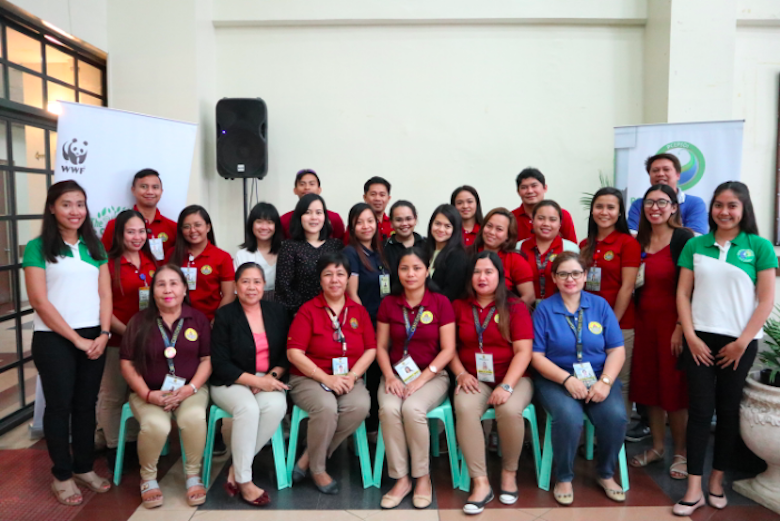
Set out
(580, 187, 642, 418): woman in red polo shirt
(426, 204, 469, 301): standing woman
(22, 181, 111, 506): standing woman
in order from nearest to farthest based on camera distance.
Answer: (22, 181, 111, 506): standing woman
(580, 187, 642, 418): woman in red polo shirt
(426, 204, 469, 301): standing woman

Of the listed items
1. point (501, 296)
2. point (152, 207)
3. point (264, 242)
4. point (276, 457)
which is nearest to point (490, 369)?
point (501, 296)

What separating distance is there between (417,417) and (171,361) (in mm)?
1186

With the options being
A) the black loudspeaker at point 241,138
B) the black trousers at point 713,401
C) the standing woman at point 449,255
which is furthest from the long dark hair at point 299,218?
the black trousers at point 713,401

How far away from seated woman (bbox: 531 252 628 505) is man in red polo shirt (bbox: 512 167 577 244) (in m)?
0.59

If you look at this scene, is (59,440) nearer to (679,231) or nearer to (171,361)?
(171,361)

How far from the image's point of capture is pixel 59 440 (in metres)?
2.34

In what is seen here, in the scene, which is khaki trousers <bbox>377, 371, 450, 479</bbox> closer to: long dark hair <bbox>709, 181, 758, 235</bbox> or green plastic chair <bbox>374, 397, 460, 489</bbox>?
green plastic chair <bbox>374, 397, 460, 489</bbox>

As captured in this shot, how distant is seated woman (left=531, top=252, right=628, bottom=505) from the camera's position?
2346mm

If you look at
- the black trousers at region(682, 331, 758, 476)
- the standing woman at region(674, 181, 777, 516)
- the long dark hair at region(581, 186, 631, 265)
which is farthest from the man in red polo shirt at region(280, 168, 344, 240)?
the black trousers at region(682, 331, 758, 476)

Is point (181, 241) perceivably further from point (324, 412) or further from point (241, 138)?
point (241, 138)

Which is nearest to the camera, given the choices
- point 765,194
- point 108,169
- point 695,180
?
point 108,169

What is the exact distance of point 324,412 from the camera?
7.92 feet

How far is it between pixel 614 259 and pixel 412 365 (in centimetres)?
116

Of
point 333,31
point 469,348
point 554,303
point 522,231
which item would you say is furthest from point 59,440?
point 333,31
